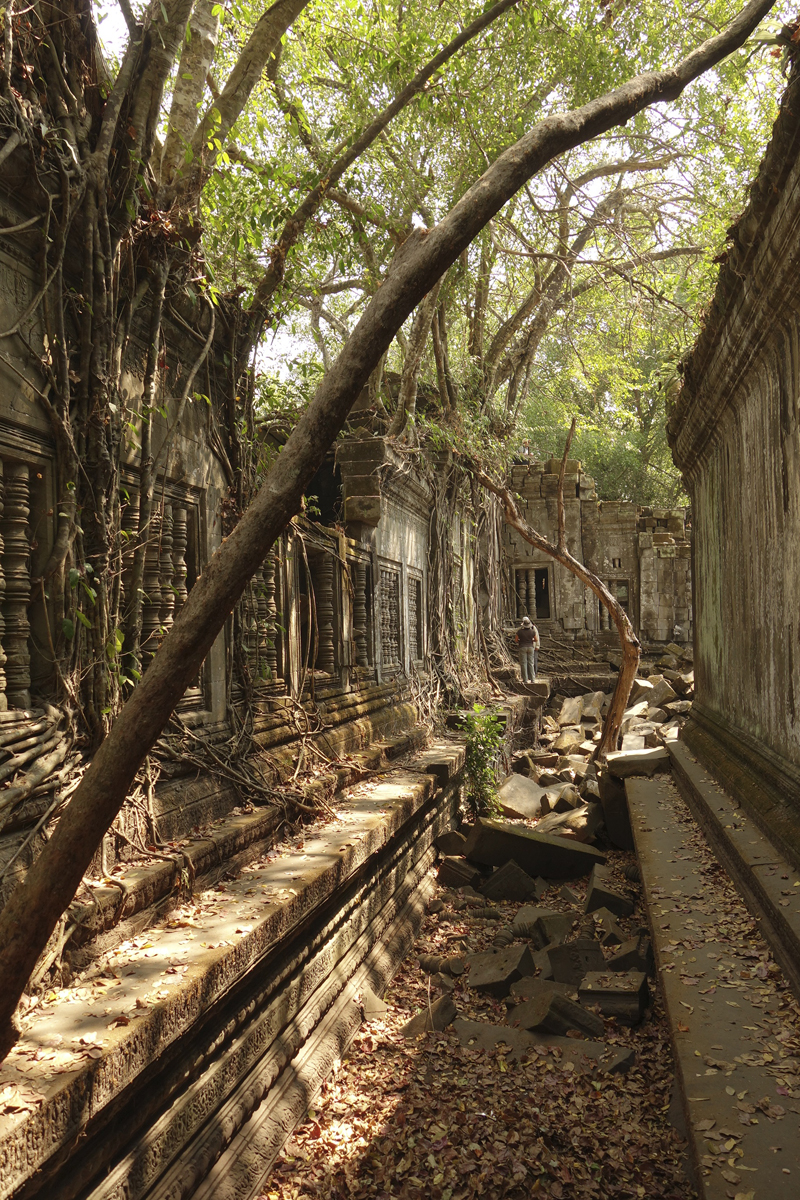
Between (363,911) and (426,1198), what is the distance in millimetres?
1752

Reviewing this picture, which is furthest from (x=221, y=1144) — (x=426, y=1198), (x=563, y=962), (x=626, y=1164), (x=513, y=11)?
(x=513, y=11)

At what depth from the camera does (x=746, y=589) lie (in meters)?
4.26

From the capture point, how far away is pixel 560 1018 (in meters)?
3.68

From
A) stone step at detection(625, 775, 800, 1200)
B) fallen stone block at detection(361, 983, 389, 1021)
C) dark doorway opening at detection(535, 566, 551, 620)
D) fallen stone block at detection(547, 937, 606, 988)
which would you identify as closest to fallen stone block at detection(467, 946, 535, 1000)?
fallen stone block at detection(547, 937, 606, 988)

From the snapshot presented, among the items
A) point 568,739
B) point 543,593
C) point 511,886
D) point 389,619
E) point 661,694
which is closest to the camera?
point 511,886

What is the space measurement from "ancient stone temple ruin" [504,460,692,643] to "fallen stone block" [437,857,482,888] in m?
10.8

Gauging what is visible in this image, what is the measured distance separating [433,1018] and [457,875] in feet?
7.69

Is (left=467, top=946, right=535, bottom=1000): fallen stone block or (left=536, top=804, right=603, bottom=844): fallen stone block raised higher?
(left=536, top=804, right=603, bottom=844): fallen stone block

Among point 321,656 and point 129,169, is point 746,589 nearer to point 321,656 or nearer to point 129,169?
point 321,656

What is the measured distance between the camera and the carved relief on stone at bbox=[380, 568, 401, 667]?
7766 mm

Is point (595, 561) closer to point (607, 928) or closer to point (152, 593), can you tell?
point (607, 928)

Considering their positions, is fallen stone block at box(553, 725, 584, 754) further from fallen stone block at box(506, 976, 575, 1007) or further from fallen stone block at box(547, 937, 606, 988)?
fallen stone block at box(506, 976, 575, 1007)

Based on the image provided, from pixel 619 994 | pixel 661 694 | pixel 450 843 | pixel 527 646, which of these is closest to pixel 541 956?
pixel 619 994

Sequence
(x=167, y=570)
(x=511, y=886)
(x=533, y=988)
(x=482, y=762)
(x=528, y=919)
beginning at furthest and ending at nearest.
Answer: (x=482, y=762) → (x=511, y=886) → (x=528, y=919) → (x=533, y=988) → (x=167, y=570)
